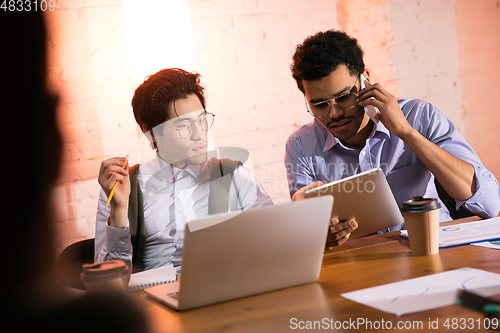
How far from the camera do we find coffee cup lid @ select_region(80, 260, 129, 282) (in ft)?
2.01

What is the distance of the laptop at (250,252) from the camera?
647mm

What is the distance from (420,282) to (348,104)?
30.8 inches

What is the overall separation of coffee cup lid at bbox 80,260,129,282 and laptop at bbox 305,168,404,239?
0.38 m

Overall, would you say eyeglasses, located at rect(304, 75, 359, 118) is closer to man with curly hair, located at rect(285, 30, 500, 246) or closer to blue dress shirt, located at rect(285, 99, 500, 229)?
man with curly hair, located at rect(285, 30, 500, 246)

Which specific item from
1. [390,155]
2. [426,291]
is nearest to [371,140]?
[390,155]

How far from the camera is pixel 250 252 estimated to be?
2.26 ft

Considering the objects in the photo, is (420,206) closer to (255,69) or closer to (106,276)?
(106,276)

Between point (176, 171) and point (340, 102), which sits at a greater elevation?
point (340, 102)

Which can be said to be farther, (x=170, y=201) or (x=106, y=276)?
(x=170, y=201)

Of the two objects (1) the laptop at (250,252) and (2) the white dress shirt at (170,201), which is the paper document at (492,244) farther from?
(2) the white dress shirt at (170,201)

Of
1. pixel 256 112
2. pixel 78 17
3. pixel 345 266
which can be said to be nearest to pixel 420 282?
pixel 345 266

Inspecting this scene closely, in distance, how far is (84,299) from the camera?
31cm

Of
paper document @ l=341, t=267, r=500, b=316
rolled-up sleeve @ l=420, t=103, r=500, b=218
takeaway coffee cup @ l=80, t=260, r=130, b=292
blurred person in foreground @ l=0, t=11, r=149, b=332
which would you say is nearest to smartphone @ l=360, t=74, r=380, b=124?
rolled-up sleeve @ l=420, t=103, r=500, b=218

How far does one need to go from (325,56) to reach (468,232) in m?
0.69
